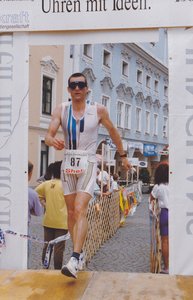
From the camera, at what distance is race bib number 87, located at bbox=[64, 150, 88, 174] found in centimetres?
438

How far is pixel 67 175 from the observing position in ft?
14.6

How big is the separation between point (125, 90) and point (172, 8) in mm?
11171

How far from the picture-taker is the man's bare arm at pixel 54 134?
13.7ft

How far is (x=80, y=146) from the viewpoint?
4418mm

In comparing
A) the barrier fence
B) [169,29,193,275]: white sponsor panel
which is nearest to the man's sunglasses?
[169,29,193,275]: white sponsor panel

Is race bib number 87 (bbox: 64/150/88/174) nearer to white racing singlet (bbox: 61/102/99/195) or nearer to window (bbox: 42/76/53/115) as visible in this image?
white racing singlet (bbox: 61/102/99/195)

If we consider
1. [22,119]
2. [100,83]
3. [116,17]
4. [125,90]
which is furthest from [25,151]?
[125,90]

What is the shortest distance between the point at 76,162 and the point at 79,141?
0.62ft

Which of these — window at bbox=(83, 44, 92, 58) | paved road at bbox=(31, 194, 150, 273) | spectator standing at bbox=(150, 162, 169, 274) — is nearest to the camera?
spectator standing at bbox=(150, 162, 169, 274)

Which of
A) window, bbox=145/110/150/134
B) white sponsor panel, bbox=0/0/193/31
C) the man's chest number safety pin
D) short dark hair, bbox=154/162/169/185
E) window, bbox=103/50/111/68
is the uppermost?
window, bbox=103/50/111/68

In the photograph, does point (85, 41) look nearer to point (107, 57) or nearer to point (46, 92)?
point (46, 92)

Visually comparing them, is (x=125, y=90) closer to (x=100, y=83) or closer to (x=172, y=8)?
(x=100, y=83)

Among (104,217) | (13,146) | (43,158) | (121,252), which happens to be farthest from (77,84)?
(43,158)

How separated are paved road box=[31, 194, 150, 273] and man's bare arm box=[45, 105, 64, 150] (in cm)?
308
